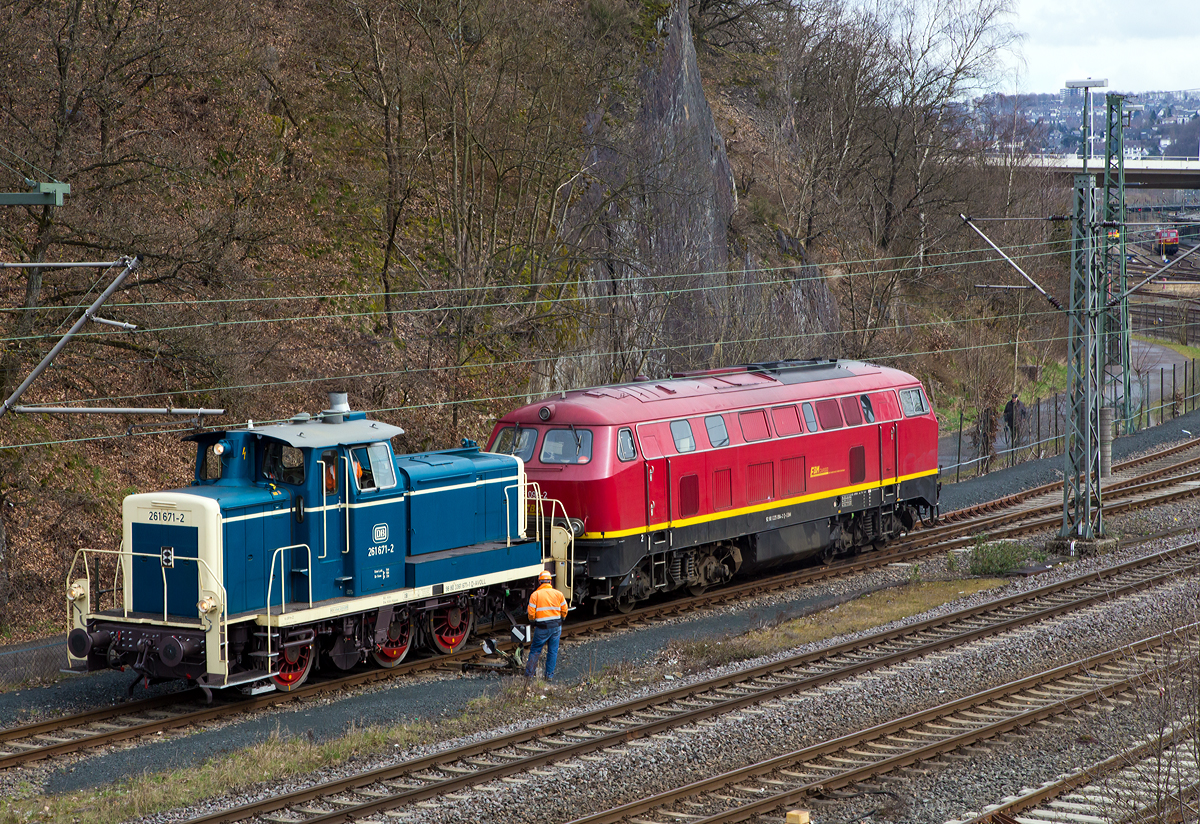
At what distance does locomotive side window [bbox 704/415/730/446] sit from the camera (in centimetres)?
2155

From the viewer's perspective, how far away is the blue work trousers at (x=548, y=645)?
1644 centimetres

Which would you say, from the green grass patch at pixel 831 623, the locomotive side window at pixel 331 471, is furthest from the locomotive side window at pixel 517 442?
the locomotive side window at pixel 331 471

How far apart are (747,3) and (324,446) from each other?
158 feet

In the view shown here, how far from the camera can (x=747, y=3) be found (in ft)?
188

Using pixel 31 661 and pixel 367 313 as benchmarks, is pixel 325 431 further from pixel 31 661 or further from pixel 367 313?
pixel 367 313

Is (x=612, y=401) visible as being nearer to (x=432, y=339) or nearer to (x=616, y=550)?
(x=616, y=550)

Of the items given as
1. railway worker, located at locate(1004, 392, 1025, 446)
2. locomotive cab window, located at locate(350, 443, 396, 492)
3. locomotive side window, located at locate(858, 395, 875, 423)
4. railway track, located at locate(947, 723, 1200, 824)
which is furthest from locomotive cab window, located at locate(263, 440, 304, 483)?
railway worker, located at locate(1004, 392, 1025, 446)

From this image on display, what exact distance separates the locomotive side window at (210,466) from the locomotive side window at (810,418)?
12111 millimetres

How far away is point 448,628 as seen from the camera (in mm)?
18266

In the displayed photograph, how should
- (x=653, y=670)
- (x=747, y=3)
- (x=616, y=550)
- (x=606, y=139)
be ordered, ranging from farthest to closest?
1. (x=747, y=3)
2. (x=606, y=139)
3. (x=616, y=550)
4. (x=653, y=670)

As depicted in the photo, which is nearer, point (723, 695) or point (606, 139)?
point (723, 695)

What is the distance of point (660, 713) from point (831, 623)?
642 cm

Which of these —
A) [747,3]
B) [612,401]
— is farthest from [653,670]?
[747,3]

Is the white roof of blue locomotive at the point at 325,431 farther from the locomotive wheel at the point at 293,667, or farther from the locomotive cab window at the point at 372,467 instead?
the locomotive wheel at the point at 293,667
